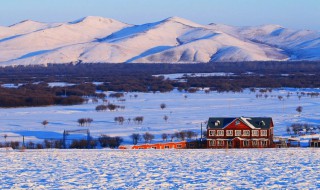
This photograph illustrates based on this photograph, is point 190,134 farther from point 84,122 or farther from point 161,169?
point 161,169

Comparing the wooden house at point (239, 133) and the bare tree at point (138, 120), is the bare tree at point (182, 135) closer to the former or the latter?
the wooden house at point (239, 133)

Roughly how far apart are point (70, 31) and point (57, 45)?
59.2ft

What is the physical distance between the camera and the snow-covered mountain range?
5251 inches

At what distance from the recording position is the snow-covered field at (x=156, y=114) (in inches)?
887

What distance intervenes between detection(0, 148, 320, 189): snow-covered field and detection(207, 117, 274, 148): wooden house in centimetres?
516

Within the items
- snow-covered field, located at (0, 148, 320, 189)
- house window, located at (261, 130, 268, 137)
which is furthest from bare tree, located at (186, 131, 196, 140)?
snow-covered field, located at (0, 148, 320, 189)

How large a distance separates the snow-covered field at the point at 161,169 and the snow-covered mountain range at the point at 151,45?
380ft

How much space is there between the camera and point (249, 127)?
18500 mm

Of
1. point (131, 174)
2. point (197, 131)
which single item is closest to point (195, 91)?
point (197, 131)

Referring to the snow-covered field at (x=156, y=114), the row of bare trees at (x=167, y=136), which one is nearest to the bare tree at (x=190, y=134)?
the row of bare trees at (x=167, y=136)

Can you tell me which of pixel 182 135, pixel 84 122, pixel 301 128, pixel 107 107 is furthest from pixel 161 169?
pixel 107 107

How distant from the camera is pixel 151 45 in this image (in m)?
152

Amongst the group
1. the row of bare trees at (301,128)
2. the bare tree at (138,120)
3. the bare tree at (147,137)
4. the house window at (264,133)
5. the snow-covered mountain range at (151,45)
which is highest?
the snow-covered mountain range at (151,45)

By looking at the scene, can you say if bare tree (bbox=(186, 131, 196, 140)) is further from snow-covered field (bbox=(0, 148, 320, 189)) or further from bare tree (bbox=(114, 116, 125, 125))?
snow-covered field (bbox=(0, 148, 320, 189))
